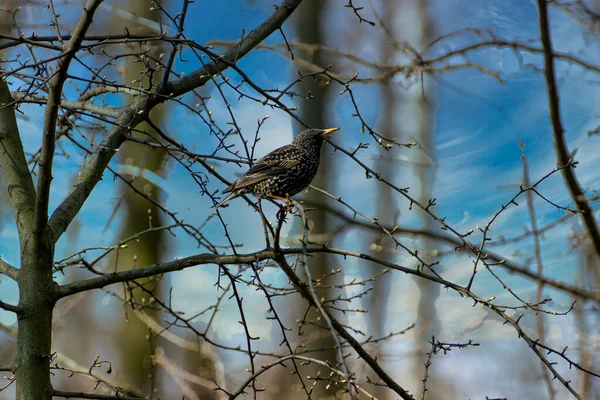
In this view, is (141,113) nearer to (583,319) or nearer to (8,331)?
(8,331)

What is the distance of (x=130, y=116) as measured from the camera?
8.98 feet

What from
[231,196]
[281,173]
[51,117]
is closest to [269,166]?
[281,173]

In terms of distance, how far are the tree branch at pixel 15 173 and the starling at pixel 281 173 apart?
916 millimetres

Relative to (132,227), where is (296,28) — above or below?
above

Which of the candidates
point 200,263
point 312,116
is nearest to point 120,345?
point 312,116

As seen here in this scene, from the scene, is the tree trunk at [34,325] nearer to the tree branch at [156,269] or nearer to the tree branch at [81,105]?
the tree branch at [156,269]

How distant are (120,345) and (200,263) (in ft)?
9.88

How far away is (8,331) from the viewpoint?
4016mm

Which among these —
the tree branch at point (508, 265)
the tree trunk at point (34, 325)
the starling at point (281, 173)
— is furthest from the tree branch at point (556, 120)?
the tree trunk at point (34, 325)

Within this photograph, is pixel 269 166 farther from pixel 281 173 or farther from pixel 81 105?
pixel 81 105

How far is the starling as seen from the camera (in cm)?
294

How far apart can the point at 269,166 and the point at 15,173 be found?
131 cm

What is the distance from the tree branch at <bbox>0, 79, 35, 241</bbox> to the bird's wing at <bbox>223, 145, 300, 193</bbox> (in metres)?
0.98

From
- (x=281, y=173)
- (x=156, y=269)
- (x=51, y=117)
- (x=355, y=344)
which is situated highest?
(x=281, y=173)
